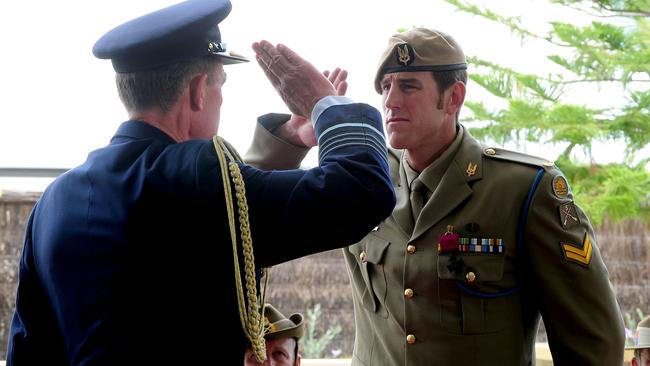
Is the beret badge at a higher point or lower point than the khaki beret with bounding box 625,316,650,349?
higher

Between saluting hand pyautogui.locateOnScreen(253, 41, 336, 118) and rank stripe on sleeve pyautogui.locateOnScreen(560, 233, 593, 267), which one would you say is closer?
saluting hand pyautogui.locateOnScreen(253, 41, 336, 118)

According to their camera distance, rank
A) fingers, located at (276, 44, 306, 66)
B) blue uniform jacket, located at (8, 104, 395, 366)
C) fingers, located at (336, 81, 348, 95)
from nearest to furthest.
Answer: blue uniform jacket, located at (8, 104, 395, 366) → fingers, located at (276, 44, 306, 66) → fingers, located at (336, 81, 348, 95)

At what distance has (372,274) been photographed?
2650 mm

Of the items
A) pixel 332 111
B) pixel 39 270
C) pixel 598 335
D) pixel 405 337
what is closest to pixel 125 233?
pixel 39 270

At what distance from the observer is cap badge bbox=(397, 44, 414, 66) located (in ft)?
8.64

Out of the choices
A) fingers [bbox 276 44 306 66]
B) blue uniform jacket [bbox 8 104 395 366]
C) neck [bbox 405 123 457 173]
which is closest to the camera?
blue uniform jacket [bbox 8 104 395 366]

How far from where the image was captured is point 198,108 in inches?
69.8

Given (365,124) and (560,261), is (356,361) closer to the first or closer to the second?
(560,261)

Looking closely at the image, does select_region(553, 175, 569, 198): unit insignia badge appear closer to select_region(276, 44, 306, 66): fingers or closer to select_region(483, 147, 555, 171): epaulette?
select_region(483, 147, 555, 171): epaulette

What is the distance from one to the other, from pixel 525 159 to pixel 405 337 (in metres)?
0.58

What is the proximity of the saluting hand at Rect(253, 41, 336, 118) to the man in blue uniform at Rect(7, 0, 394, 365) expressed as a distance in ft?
0.27

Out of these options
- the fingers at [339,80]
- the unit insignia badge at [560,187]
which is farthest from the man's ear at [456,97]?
the fingers at [339,80]

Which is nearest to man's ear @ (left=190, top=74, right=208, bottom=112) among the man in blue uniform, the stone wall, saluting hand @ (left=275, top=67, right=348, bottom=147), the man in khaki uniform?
the man in blue uniform

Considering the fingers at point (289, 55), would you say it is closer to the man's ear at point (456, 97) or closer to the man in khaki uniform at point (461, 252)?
the man in khaki uniform at point (461, 252)
